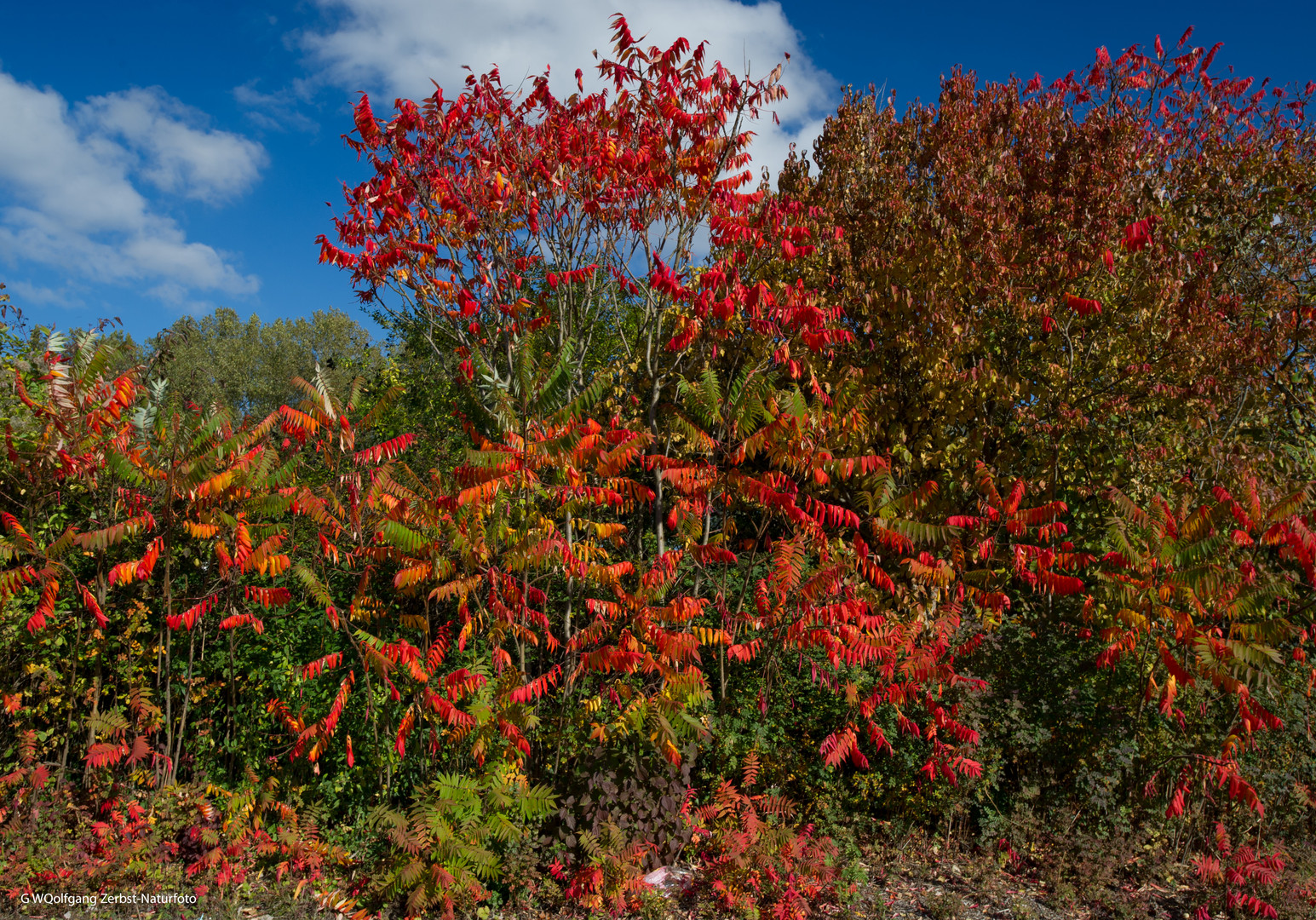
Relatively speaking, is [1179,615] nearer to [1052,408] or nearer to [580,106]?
[1052,408]

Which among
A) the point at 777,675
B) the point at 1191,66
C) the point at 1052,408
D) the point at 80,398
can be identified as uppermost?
the point at 1191,66

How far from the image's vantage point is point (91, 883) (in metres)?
5.16

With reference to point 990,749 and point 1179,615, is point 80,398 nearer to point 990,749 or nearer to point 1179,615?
point 990,749

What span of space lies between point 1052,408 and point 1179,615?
11.5 ft

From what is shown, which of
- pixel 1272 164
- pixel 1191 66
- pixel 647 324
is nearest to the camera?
pixel 647 324

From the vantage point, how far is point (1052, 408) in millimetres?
8500

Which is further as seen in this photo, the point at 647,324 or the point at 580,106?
the point at 647,324

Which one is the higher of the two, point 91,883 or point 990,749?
point 990,749

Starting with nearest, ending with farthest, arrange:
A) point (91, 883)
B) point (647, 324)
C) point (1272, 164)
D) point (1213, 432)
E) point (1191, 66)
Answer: point (91, 883) < point (1213, 432) < point (647, 324) < point (1272, 164) < point (1191, 66)

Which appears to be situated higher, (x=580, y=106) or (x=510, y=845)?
(x=580, y=106)

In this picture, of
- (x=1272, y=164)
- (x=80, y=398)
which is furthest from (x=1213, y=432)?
(x=80, y=398)

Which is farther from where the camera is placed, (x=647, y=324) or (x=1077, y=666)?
(x=647, y=324)

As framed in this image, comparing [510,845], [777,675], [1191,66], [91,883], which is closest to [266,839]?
[91,883]

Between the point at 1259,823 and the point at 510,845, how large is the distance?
6071 millimetres
